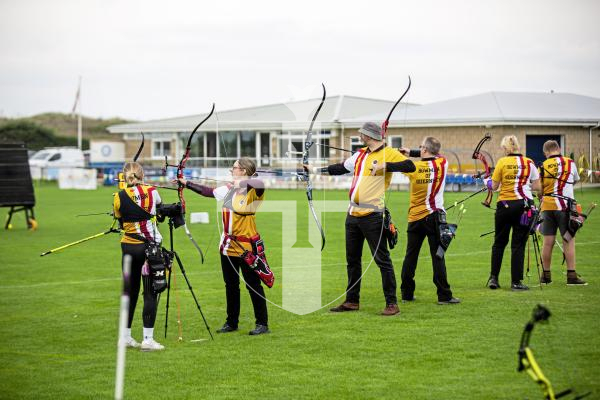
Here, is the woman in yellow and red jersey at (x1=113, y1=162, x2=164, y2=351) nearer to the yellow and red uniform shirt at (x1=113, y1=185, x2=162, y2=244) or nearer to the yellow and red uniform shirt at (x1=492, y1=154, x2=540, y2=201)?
the yellow and red uniform shirt at (x1=113, y1=185, x2=162, y2=244)

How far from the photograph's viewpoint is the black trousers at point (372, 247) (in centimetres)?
991

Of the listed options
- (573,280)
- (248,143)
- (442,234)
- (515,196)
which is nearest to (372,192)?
(442,234)

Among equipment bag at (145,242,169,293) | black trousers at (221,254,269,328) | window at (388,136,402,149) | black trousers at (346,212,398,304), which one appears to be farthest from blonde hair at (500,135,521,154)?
window at (388,136,402,149)

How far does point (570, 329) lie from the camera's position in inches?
349

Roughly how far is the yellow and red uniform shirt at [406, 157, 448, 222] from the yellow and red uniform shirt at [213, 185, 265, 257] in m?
2.38

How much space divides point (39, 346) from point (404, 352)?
12.9 feet

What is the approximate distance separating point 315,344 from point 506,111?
35.5 metres

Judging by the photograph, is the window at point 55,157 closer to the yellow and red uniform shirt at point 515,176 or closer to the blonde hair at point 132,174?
the yellow and red uniform shirt at point 515,176

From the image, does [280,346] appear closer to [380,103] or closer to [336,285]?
[336,285]

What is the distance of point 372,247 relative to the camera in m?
10.0

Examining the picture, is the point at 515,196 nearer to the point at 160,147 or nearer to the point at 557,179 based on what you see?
the point at 557,179

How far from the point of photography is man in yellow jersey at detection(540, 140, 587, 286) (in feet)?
39.2

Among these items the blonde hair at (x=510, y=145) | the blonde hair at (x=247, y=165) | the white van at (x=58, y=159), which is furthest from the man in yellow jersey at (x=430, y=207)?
the white van at (x=58, y=159)

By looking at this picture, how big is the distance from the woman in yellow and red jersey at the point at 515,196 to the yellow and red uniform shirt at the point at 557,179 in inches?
22.1
